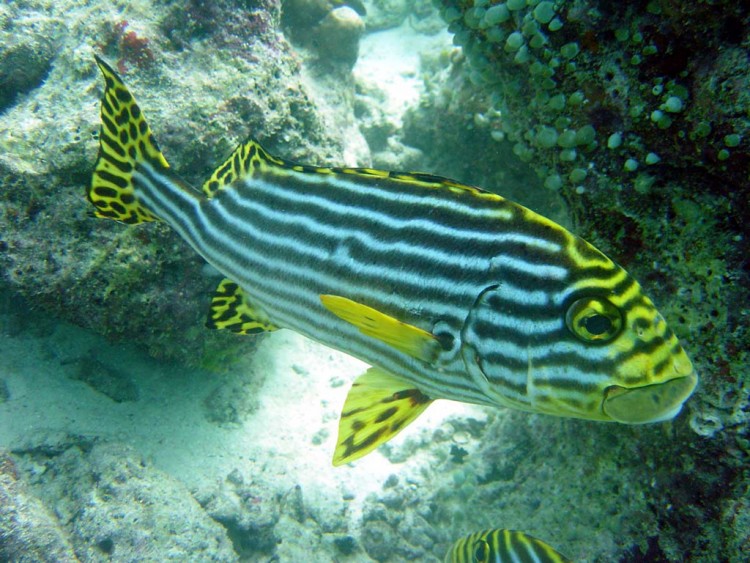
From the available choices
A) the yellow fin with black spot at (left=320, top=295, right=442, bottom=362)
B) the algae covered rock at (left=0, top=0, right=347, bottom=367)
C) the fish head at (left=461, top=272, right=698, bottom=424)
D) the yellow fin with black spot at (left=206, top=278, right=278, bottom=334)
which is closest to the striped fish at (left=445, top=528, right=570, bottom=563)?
the fish head at (left=461, top=272, right=698, bottom=424)

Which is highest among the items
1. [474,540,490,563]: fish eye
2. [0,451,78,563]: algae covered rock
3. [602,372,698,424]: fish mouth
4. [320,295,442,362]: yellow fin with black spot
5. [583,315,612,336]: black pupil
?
[583,315,612,336]: black pupil

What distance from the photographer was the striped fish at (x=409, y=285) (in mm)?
1719

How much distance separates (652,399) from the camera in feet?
5.40

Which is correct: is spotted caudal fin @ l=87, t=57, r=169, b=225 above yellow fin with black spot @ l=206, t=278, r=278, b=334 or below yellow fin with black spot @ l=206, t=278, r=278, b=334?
above

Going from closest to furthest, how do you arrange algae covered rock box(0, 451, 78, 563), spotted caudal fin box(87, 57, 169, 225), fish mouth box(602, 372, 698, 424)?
fish mouth box(602, 372, 698, 424), spotted caudal fin box(87, 57, 169, 225), algae covered rock box(0, 451, 78, 563)

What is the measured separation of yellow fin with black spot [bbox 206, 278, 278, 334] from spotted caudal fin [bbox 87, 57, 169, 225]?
72 centimetres

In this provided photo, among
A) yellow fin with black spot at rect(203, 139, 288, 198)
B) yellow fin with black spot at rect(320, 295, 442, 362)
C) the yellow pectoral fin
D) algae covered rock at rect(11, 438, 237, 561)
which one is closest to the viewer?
yellow fin with black spot at rect(320, 295, 442, 362)

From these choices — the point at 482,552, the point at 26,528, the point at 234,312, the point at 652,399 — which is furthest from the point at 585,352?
the point at 26,528

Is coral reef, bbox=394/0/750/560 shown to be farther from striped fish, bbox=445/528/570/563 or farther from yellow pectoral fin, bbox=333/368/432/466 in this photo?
yellow pectoral fin, bbox=333/368/432/466

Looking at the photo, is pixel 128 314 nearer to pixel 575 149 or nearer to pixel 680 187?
pixel 575 149

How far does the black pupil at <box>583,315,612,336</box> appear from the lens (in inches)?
→ 67.2

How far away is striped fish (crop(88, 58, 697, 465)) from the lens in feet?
5.64

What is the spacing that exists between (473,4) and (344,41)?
4.26 meters

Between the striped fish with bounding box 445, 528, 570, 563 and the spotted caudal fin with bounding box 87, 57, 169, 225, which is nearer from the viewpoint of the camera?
the spotted caudal fin with bounding box 87, 57, 169, 225
